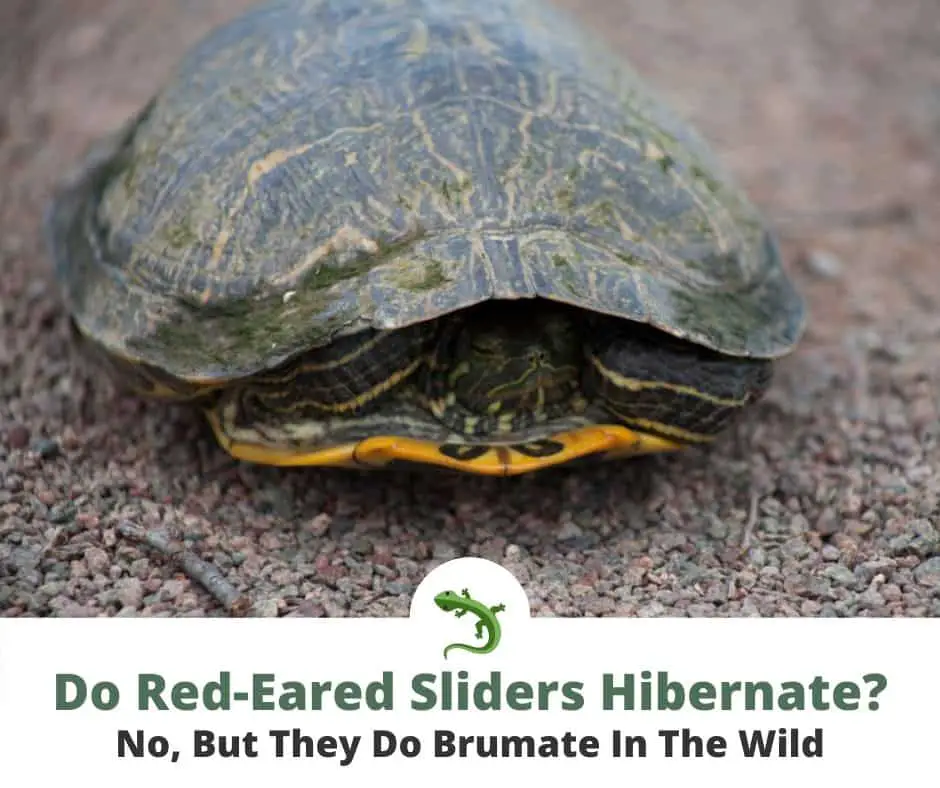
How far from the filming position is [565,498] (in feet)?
9.91

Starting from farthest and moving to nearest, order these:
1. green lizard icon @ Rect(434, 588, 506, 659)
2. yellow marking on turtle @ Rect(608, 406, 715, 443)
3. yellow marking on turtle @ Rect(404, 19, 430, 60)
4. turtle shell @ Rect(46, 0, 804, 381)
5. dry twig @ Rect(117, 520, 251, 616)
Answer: yellow marking on turtle @ Rect(404, 19, 430, 60), yellow marking on turtle @ Rect(608, 406, 715, 443), turtle shell @ Rect(46, 0, 804, 381), dry twig @ Rect(117, 520, 251, 616), green lizard icon @ Rect(434, 588, 506, 659)

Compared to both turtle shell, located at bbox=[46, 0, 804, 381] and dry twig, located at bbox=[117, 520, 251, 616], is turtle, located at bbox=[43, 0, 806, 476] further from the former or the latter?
dry twig, located at bbox=[117, 520, 251, 616]

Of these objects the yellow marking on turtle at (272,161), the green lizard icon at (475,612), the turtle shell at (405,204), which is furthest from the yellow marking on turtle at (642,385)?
the yellow marking on turtle at (272,161)

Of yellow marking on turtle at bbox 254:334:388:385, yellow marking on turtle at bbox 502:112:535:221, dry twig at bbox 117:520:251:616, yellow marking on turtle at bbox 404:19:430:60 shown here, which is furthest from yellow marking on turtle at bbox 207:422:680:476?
yellow marking on turtle at bbox 404:19:430:60

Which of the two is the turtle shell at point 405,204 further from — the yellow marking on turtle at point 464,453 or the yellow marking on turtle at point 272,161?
the yellow marking on turtle at point 464,453

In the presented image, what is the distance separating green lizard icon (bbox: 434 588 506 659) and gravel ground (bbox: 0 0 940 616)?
0.35 meters

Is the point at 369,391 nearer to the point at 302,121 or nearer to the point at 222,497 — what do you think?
the point at 222,497

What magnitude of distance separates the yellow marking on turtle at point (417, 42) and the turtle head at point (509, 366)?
696 mm

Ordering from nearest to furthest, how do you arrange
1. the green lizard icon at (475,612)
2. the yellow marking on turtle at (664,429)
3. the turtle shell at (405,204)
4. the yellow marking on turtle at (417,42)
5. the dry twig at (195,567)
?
the green lizard icon at (475,612) → the dry twig at (195,567) → the turtle shell at (405,204) → the yellow marking on turtle at (664,429) → the yellow marking on turtle at (417,42)

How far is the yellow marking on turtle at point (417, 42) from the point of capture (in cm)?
307

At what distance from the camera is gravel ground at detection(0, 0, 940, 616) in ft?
8.79

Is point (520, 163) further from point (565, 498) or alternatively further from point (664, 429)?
point (565, 498)

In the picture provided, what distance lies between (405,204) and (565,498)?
805 millimetres

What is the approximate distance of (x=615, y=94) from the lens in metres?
3.18
